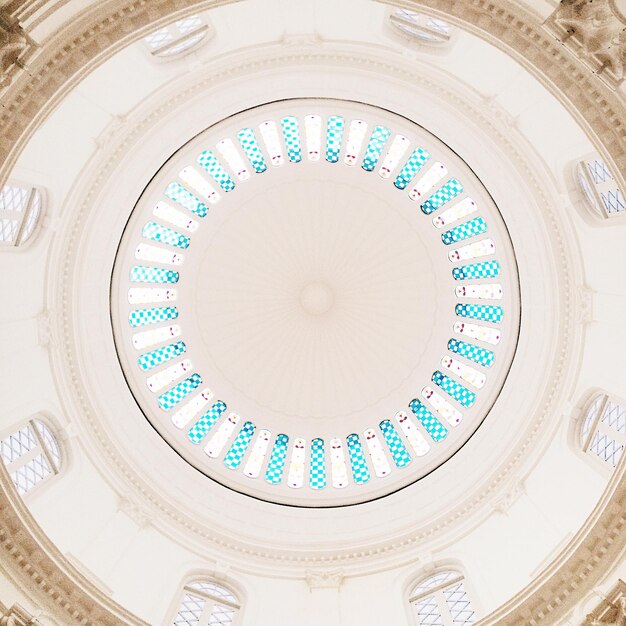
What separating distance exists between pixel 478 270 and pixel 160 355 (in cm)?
1139

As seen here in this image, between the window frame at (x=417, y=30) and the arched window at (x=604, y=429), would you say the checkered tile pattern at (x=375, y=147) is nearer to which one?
the window frame at (x=417, y=30)

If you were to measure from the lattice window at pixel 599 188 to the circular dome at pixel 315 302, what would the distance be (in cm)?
501

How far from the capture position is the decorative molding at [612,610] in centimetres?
1050

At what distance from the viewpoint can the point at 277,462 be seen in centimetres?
2231

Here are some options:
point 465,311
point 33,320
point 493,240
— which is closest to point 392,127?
point 493,240

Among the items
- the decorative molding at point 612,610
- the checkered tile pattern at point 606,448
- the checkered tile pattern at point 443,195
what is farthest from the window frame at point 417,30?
the decorative molding at point 612,610

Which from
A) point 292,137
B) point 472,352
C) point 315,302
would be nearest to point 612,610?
point 472,352

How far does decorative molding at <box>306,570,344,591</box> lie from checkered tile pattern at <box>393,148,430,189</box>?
508 inches

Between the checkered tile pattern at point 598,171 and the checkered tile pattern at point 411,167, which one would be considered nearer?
the checkered tile pattern at point 598,171

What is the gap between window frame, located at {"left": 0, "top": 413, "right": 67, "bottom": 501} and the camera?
46.8 feet

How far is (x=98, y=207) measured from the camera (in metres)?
17.7

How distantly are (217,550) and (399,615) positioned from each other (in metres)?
5.50

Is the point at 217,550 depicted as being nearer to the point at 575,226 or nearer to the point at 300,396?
the point at 300,396

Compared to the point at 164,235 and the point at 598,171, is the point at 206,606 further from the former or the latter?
the point at 598,171
